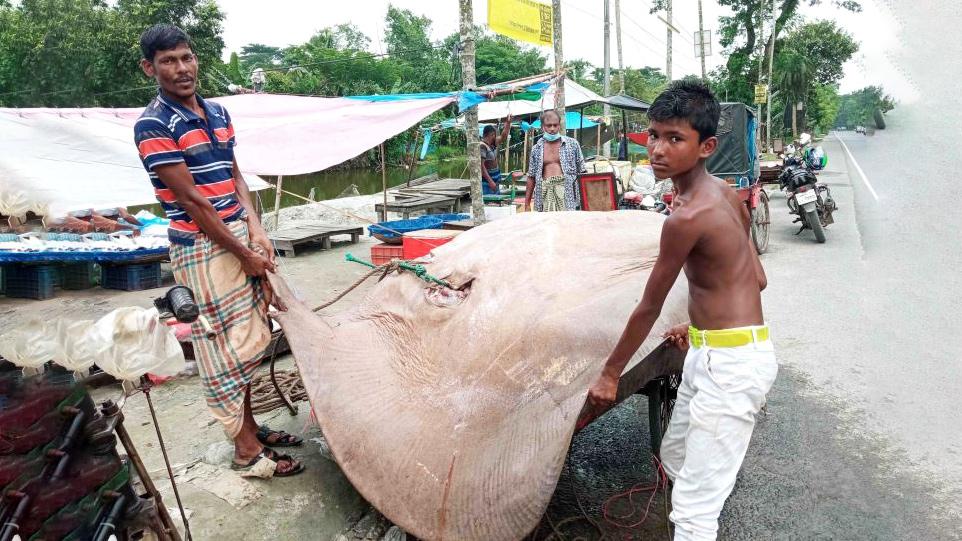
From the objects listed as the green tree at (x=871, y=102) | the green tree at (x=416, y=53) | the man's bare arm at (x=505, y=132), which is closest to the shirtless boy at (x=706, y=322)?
the man's bare arm at (x=505, y=132)

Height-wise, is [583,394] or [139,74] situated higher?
[139,74]

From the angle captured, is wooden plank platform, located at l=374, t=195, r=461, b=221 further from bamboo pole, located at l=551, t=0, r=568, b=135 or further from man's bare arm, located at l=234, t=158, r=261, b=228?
man's bare arm, located at l=234, t=158, r=261, b=228

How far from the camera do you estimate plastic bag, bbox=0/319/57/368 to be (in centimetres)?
152

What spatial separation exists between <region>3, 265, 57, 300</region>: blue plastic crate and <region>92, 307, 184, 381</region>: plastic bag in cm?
602

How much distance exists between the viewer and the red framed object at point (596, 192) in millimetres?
7529

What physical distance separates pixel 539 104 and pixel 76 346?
56.0 ft

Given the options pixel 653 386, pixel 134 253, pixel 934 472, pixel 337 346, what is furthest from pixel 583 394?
pixel 134 253

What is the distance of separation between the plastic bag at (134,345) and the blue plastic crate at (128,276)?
5947mm

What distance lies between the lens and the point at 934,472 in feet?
9.74

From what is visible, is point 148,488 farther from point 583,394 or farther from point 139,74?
point 139,74

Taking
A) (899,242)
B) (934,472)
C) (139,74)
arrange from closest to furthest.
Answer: (934,472) < (899,242) < (139,74)

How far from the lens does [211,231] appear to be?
8.57 ft

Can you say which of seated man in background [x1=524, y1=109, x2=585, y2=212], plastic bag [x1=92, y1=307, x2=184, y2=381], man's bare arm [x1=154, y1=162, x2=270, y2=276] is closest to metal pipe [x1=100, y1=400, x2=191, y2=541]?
plastic bag [x1=92, y1=307, x2=184, y2=381]

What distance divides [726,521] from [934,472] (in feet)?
3.76
